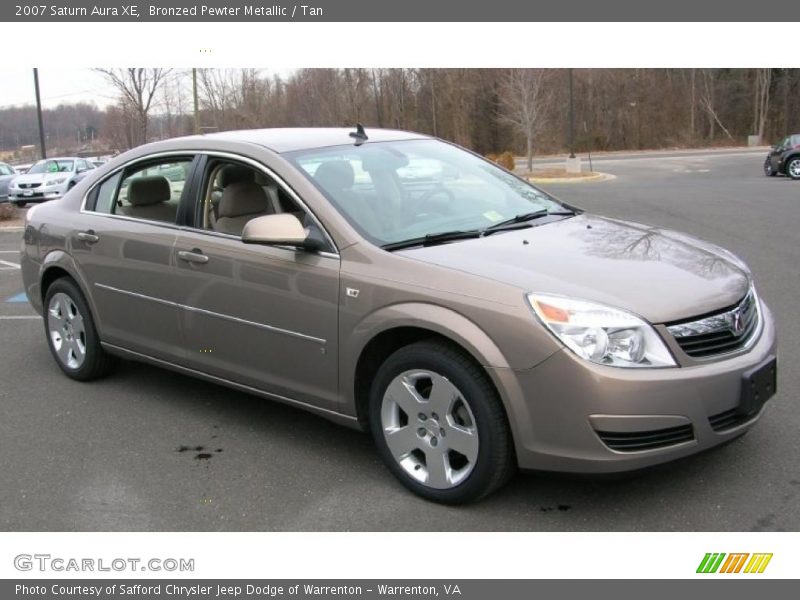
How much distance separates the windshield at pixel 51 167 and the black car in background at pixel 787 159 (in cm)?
2247

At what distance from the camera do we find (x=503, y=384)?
10.6 ft

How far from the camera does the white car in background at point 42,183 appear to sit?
76.8ft

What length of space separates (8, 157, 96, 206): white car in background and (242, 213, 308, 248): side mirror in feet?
69.5

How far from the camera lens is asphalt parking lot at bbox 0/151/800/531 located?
3.45 m

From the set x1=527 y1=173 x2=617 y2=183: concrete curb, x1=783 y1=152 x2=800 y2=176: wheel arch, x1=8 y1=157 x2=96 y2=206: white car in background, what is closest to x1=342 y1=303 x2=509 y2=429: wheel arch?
x1=8 y1=157 x2=96 y2=206: white car in background

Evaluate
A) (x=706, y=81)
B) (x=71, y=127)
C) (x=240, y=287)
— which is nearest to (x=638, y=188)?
(x=240, y=287)

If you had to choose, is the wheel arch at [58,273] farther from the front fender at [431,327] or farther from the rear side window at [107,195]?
the front fender at [431,327]

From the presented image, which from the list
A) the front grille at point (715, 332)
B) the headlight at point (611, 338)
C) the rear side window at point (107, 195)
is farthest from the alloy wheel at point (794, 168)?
the headlight at point (611, 338)

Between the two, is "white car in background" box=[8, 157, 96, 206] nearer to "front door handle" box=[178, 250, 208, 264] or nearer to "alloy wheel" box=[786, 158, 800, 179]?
"front door handle" box=[178, 250, 208, 264]

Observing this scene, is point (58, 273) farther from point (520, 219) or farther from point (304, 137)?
point (520, 219)

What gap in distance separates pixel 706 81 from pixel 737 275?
6543 centimetres

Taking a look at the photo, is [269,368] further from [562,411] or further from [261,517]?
[562,411]

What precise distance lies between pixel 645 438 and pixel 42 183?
935 inches

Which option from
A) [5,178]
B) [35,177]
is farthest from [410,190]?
[5,178]
